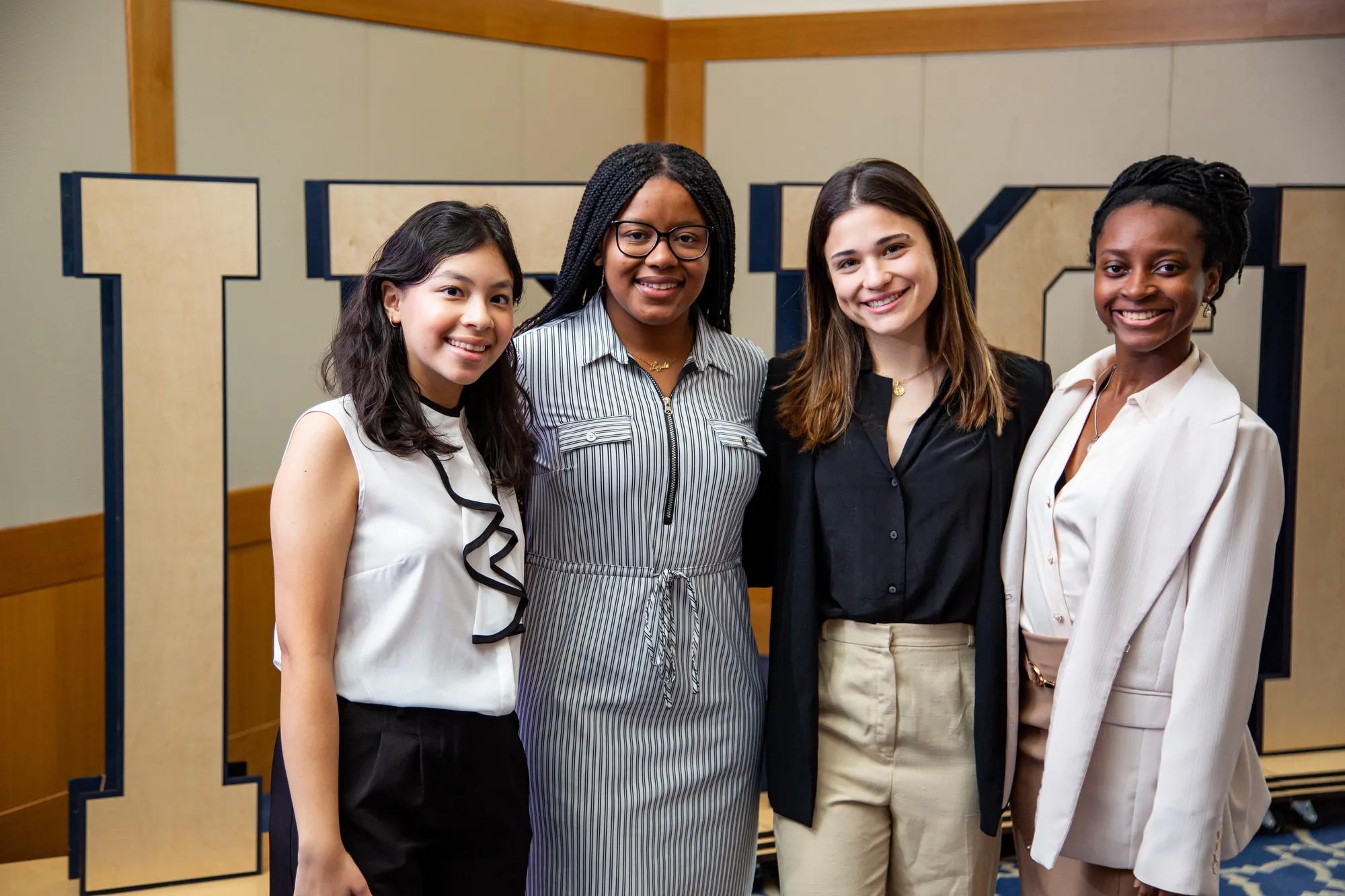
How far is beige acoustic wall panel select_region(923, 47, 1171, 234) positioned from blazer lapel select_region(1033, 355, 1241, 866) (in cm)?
296

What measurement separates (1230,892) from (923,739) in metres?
1.57

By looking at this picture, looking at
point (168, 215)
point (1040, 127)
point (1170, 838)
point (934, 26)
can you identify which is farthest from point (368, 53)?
point (1170, 838)

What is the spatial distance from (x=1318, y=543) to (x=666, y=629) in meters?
2.27

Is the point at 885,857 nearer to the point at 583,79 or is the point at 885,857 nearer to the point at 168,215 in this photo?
the point at 168,215

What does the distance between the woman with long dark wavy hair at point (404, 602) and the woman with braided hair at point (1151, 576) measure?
805 millimetres

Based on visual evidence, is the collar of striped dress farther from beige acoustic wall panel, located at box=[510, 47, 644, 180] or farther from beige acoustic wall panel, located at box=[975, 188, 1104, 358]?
beige acoustic wall panel, located at box=[510, 47, 644, 180]

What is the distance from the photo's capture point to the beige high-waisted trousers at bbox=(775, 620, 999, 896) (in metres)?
1.87

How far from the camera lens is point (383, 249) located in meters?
1.68

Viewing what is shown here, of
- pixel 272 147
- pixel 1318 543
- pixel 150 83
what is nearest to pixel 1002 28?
pixel 1318 543

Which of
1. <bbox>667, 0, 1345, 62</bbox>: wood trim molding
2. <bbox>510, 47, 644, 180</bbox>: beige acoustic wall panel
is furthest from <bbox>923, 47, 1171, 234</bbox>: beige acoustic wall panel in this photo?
<bbox>510, 47, 644, 180</bbox>: beige acoustic wall panel

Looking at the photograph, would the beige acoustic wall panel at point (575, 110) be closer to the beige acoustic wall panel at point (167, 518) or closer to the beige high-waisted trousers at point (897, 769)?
the beige acoustic wall panel at point (167, 518)

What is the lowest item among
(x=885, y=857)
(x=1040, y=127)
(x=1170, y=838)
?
(x=885, y=857)

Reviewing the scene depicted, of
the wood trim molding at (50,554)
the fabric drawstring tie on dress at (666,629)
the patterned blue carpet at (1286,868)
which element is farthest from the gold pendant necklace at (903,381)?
the wood trim molding at (50,554)

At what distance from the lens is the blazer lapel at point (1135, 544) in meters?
1.67
